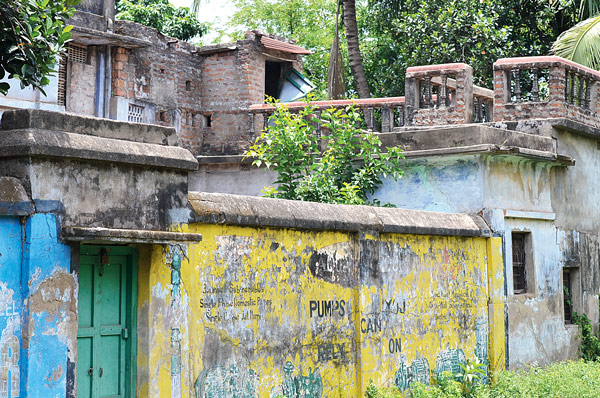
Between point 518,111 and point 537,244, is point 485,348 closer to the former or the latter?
point 537,244

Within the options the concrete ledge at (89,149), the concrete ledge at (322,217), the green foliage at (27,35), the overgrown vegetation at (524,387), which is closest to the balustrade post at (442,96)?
the concrete ledge at (322,217)

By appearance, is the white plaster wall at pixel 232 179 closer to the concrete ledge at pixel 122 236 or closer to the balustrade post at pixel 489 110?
the balustrade post at pixel 489 110

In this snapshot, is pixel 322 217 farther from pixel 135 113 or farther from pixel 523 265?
pixel 135 113

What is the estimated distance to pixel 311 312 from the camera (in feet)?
24.5

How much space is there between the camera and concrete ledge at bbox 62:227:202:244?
17.3 feet

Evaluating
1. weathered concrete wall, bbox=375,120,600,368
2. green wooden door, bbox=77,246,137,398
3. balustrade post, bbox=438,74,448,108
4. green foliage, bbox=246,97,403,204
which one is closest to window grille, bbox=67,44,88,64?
green foliage, bbox=246,97,403,204

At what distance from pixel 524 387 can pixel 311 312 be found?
2.95 meters

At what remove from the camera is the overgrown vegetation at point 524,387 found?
8523mm

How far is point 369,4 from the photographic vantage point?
65.8ft

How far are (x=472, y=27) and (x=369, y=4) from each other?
3.44m

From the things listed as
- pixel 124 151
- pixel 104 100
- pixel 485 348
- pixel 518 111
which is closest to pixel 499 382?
pixel 485 348

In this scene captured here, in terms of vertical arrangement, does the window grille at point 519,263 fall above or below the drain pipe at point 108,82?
below

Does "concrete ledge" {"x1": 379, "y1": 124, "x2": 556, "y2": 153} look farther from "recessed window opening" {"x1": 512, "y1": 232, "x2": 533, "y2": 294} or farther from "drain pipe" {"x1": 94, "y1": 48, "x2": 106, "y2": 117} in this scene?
"drain pipe" {"x1": 94, "y1": 48, "x2": 106, "y2": 117}

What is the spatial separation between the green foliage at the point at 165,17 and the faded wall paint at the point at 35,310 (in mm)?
16324
